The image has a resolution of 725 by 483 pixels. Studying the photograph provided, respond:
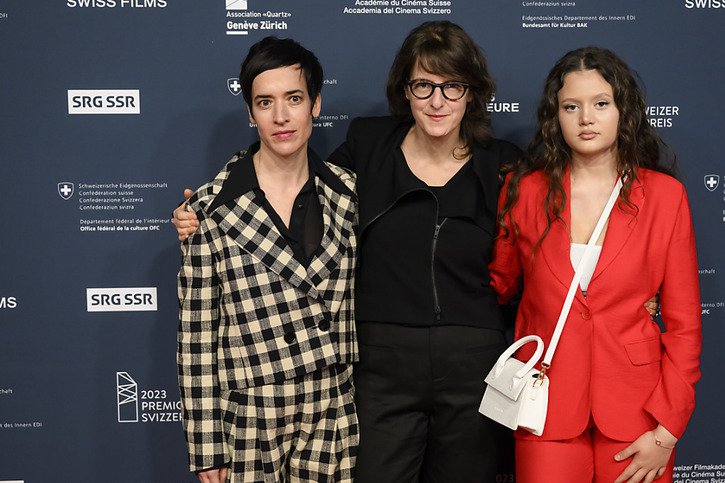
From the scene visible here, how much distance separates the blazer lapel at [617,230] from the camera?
185 centimetres

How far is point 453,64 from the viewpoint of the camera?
1.99 meters

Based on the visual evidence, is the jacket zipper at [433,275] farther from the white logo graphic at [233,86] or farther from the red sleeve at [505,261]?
the white logo graphic at [233,86]

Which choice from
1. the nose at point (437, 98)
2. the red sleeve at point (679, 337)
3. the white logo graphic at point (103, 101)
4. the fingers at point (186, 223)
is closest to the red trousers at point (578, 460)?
the red sleeve at point (679, 337)

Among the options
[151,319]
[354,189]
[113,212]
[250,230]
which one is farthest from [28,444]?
[354,189]

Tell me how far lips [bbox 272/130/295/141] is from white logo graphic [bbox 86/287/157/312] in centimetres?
103

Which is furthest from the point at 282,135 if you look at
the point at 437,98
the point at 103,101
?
the point at 103,101

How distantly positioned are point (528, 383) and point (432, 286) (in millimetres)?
384

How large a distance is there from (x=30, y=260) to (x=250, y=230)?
1169 millimetres

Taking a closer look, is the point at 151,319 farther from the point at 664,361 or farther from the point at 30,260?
the point at 664,361

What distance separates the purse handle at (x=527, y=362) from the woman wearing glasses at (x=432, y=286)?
12 cm

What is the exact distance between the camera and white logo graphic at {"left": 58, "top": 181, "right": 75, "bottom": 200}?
2.57 metres

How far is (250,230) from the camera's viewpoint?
6.19 feet

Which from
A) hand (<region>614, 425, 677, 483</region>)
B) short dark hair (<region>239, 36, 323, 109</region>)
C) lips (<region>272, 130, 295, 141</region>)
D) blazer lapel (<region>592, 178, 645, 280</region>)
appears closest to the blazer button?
lips (<region>272, 130, 295, 141</region>)

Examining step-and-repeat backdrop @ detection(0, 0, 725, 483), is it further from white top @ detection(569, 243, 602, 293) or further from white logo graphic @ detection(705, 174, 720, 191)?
white top @ detection(569, 243, 602, 293)
